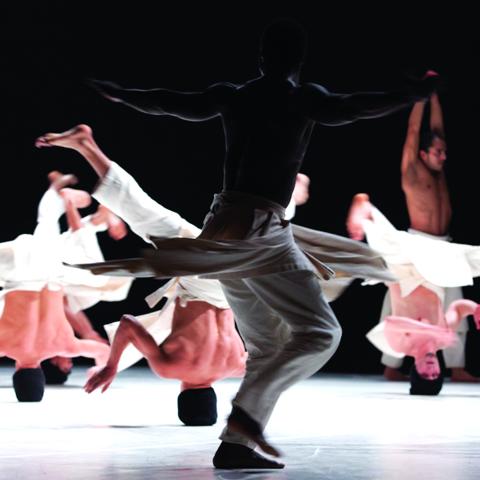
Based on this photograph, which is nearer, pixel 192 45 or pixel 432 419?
pixel 432 419

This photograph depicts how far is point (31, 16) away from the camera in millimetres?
6895

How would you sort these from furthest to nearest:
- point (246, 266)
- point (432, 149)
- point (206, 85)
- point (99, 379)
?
1. point (206, 85)
2. point (432, 149)
3. point (99, 379)
4. point (246, 266)

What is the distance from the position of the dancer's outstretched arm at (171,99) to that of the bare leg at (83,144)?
74 cm

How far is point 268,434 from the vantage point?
11.7 feet

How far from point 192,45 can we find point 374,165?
59.6 inches

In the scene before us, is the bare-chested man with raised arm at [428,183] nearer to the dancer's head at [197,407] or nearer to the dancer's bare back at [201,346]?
the dancer's bare back at [201,346]

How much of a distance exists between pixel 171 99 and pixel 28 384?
222 centimetres

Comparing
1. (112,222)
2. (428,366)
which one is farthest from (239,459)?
(428,366)

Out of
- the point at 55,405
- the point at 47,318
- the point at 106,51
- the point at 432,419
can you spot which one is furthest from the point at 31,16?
the point at 432,419

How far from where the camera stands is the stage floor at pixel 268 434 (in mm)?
2691

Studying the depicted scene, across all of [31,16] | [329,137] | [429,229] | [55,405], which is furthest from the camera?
[329,137]

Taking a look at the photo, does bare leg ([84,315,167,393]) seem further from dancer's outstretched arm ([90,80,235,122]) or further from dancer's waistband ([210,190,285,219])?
dancer's outstretched arm ([90,80,235,122])

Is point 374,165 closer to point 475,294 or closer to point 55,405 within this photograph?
point 475,294

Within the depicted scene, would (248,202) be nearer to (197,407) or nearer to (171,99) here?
(171,99)
